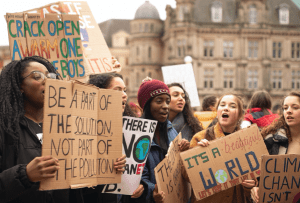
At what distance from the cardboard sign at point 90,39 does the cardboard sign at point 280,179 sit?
8.44 ft

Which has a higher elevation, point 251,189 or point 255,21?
point 255,21

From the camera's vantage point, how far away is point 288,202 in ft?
12.4

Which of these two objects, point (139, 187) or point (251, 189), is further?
point (251, 189)

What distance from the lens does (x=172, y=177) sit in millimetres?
3752

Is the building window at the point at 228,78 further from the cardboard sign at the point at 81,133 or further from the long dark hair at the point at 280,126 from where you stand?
the cardboard sign at the point at 81,133

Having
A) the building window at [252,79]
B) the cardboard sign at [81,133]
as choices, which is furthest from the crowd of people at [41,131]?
the building window at [252,79]

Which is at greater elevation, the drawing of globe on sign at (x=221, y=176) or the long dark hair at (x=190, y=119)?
the long dark hair at (x=190, y=119)

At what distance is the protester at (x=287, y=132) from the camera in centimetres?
420

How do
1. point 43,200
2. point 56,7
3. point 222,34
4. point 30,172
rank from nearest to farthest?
point 30,172
point 43,200
point 56,7
point 222,34

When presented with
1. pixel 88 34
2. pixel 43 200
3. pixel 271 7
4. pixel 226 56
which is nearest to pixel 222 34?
pixel 226 56

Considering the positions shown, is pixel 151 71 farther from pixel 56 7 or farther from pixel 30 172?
pixel 30 172

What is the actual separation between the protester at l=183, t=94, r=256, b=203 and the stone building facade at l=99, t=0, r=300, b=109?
110 ft

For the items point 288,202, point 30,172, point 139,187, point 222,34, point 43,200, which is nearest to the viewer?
point 30,172

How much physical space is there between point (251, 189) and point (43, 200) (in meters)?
2.08
